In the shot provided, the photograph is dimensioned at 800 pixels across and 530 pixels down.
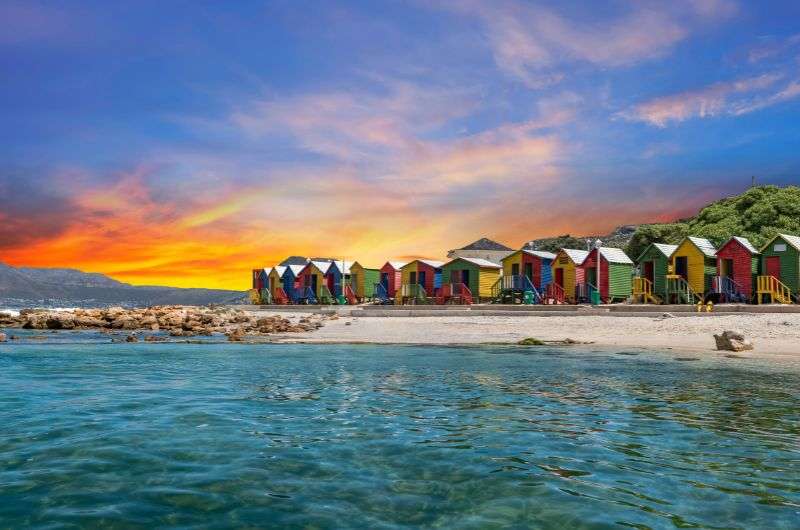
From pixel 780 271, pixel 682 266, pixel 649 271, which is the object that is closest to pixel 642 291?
pixel 649 271

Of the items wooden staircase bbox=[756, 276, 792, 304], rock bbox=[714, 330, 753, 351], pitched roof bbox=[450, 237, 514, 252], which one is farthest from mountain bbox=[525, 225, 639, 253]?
rock bbox=[714, 330, 753, 351]

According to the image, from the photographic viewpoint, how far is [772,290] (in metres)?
36.1

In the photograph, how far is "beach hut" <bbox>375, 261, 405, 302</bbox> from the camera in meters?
59.0

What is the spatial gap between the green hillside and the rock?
32.7 m

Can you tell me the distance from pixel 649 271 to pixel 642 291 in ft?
6.33

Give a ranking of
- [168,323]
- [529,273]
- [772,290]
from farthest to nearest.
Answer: [529,273], [168,323], [772,290]

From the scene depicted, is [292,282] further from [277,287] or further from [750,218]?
[750,218]

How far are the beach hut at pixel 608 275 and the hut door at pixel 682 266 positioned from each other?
173 inches

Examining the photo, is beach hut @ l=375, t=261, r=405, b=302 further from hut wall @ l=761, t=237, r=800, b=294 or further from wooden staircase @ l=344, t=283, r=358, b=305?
hut wall @ l=761, t=237, r=800, b=294

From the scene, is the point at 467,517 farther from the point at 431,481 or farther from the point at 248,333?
the point at 248,333

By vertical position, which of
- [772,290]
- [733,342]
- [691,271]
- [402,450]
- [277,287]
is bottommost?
[402,450]

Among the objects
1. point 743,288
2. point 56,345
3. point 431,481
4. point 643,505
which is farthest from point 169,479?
point 743,288

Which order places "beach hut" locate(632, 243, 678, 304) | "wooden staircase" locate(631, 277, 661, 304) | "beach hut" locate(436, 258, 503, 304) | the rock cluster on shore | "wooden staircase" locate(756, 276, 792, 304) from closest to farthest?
the rock cluster on shore < "wooden staircase" locate(756, 276, 792, 304) < "beach hut" locate(632, 243, 678, 304) < "wooden staircase" locate(631, 277, 661, 304) < "beach hut" locate(436, 258, 503, 304)

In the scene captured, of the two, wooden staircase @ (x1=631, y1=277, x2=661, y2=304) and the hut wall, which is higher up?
the hut wall
